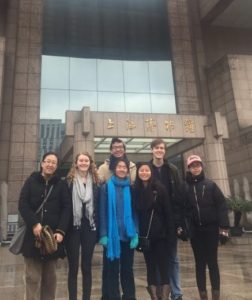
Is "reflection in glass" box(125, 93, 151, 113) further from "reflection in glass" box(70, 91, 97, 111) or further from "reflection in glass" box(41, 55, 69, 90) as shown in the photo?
"reflection in glass" box(41, 55, 69, 90)

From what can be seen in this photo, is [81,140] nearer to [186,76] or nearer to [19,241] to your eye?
[19,241]

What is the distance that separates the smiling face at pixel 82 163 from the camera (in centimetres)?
361

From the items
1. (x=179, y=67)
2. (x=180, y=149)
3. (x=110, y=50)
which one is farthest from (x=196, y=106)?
(x=110, y=50)

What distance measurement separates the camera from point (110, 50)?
18484 mm

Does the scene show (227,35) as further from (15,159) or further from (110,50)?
(15,159)

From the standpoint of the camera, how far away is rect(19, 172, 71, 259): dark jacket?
3.17 meters

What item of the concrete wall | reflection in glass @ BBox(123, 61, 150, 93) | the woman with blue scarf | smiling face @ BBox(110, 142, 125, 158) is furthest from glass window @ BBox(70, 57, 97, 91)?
the woman with blue scarf

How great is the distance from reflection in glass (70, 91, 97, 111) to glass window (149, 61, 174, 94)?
3298 mm

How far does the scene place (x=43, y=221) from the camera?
322 centimetres

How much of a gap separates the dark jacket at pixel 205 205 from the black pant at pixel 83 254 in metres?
1.16

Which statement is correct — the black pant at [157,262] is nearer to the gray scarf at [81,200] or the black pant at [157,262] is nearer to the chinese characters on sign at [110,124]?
the gray scarf at [81,200]

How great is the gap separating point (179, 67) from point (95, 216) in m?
16.8

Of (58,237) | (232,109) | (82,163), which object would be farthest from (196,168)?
(232,109)

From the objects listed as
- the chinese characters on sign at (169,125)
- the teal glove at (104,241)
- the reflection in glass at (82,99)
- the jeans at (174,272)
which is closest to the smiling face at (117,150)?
the teal glove at (104,241)
